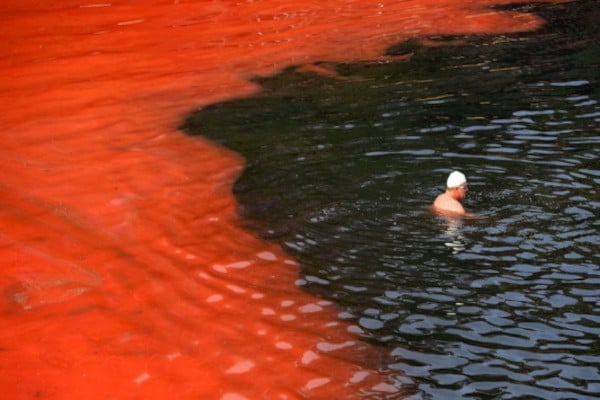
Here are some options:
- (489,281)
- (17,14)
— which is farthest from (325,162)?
(17,14)

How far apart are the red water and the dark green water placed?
51 cm

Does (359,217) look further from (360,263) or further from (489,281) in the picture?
(489,281)

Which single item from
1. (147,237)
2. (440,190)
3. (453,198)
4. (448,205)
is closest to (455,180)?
(453,198)

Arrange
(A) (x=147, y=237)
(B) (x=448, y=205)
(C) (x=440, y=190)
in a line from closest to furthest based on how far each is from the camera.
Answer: (A) (x=147, y=237) → (B) (x=448, y=205) → (C) (x=440, y=190)

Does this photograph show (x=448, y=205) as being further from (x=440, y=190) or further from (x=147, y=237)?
(x=147, y=237)

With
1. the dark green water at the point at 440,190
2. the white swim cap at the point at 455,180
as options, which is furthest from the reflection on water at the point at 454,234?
the white swim cap at the point at 455,180

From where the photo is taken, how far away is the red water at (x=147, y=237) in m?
7.49

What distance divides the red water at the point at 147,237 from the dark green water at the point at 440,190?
0.51 m

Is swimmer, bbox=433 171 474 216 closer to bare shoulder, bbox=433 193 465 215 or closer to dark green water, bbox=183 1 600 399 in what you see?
bare shoulder, bbox=433 193 465 215

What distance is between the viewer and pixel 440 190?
1115 centimetres

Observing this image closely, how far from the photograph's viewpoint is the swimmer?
33.5ft

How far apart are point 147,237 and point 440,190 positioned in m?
3.66

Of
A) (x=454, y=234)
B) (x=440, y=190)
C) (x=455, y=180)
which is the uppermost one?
(x=455, y=180)

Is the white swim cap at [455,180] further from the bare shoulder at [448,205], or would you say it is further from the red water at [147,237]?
the red water at [147,237]
